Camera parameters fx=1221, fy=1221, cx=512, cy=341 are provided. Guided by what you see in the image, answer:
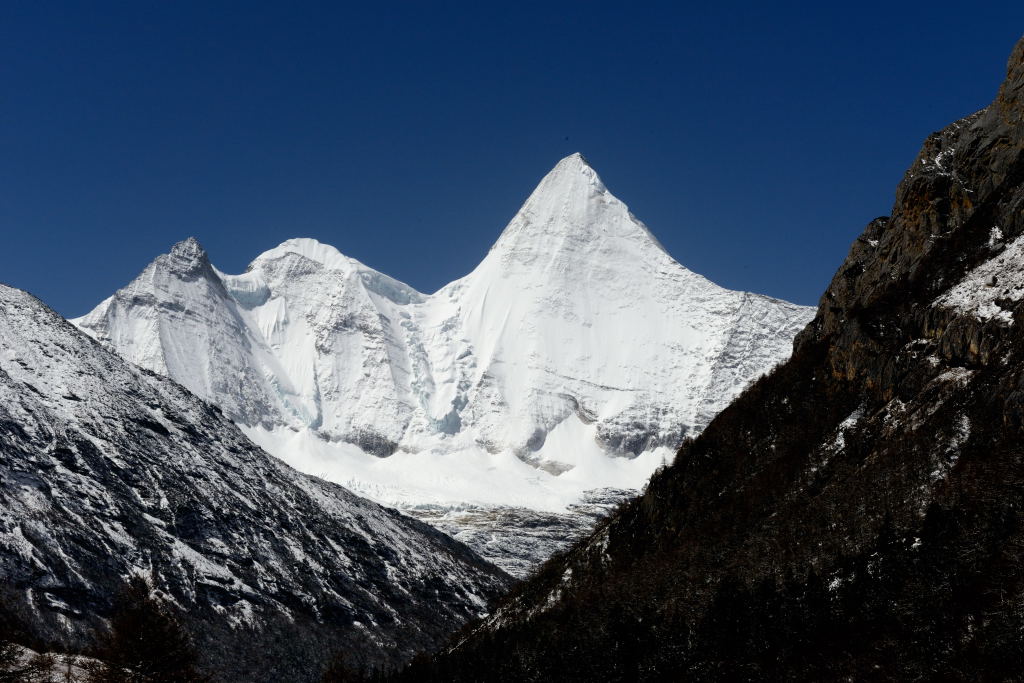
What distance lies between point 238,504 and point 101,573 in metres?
36.5

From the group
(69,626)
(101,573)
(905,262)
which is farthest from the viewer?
(101,573)

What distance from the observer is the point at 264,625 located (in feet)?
492

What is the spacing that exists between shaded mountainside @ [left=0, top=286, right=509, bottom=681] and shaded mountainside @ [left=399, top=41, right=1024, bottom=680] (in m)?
38.7

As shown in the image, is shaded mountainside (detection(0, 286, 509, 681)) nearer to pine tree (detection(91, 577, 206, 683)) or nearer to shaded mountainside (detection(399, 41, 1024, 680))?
shaded mountainside (detection(399, 41, 1024, 680))

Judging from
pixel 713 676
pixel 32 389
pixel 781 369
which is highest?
pixel 32 389

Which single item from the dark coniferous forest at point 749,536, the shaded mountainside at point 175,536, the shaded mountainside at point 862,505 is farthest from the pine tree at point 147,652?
the shaded mountainside at point 175,536

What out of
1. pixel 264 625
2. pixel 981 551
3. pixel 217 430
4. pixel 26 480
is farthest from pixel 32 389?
pixel 981 551

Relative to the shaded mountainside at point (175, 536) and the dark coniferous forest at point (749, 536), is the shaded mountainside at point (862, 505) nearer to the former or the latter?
the dark coniferous forest at point (749, 536)

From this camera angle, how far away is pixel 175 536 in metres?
159

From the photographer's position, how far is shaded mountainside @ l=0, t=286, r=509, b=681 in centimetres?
13738

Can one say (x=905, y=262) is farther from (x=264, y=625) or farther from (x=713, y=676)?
(x=264, y=625)

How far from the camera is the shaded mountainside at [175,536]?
137375 millimetres

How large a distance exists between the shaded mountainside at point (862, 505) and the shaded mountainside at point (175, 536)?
38681 mm

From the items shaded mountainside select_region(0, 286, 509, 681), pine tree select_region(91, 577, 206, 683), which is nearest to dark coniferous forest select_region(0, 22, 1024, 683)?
pine tree select_region(91, 577, 206, 683)
